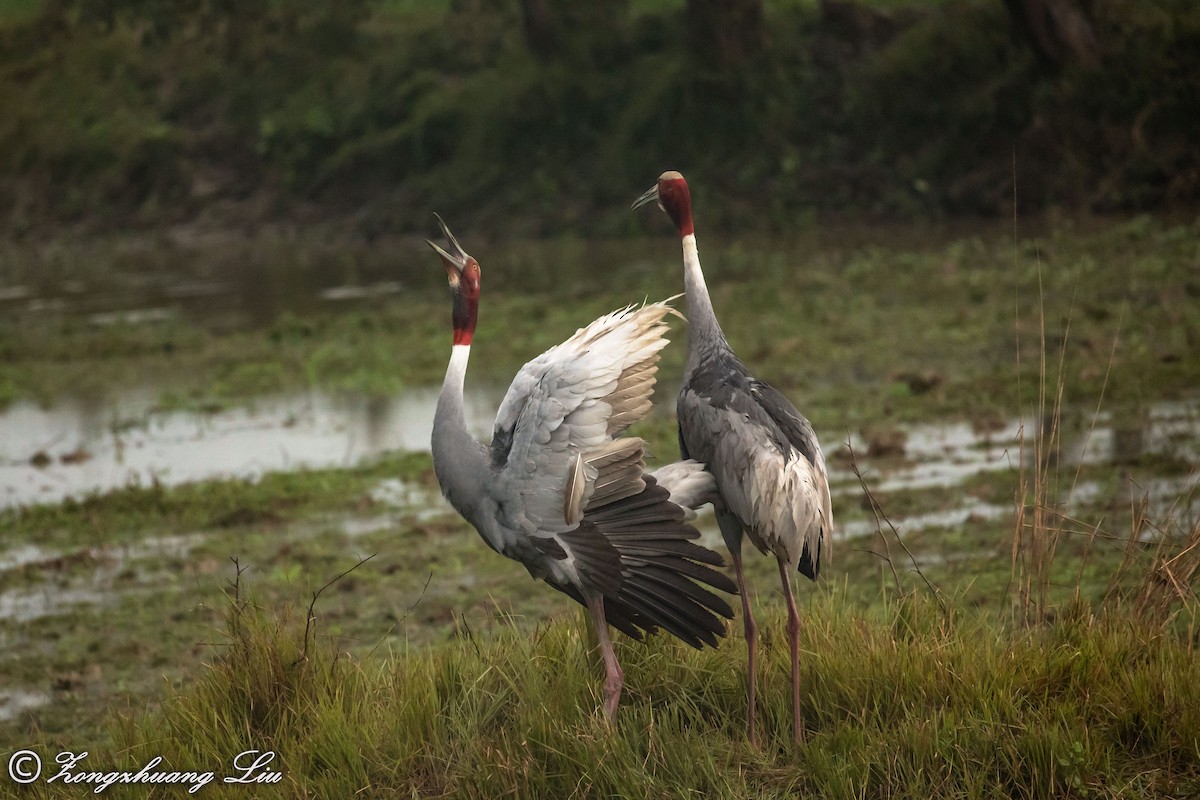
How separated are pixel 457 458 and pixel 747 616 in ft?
3.11

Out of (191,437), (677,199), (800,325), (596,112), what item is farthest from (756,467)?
(596,112)

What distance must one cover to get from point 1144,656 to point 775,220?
1269 centimetres

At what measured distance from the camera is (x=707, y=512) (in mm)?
7805

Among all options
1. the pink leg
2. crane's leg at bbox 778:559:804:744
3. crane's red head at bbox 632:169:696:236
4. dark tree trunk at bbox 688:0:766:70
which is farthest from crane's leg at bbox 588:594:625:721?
dark tree trunk at bbox 688:0:766:70

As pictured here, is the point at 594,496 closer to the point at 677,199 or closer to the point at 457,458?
the point at 457,458

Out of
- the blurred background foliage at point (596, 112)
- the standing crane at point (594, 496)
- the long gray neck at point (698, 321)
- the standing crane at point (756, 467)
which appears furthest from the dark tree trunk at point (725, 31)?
the standing crane at point (594, 496)

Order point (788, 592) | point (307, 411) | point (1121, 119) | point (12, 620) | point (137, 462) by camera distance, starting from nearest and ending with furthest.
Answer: point (788, 592)
point (12, 620)
point (137, 462)
point (307, 411)
point (1121, 119)

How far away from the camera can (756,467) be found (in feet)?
14.2

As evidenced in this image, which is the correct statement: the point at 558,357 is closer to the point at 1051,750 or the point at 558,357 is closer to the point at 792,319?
the point at 1051,750

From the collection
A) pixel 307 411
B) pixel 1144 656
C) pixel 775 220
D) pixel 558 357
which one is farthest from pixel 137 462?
pixel 775 220

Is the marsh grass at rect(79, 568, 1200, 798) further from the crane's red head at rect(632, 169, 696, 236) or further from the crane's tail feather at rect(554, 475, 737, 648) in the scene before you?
the crane's red head at rect(632, 169, 696, 236)

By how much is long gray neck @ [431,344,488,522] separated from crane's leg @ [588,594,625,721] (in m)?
0.45

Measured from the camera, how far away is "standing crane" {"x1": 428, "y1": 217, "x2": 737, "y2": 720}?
4.29 m

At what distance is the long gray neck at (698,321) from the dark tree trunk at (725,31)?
13660 millimetres
